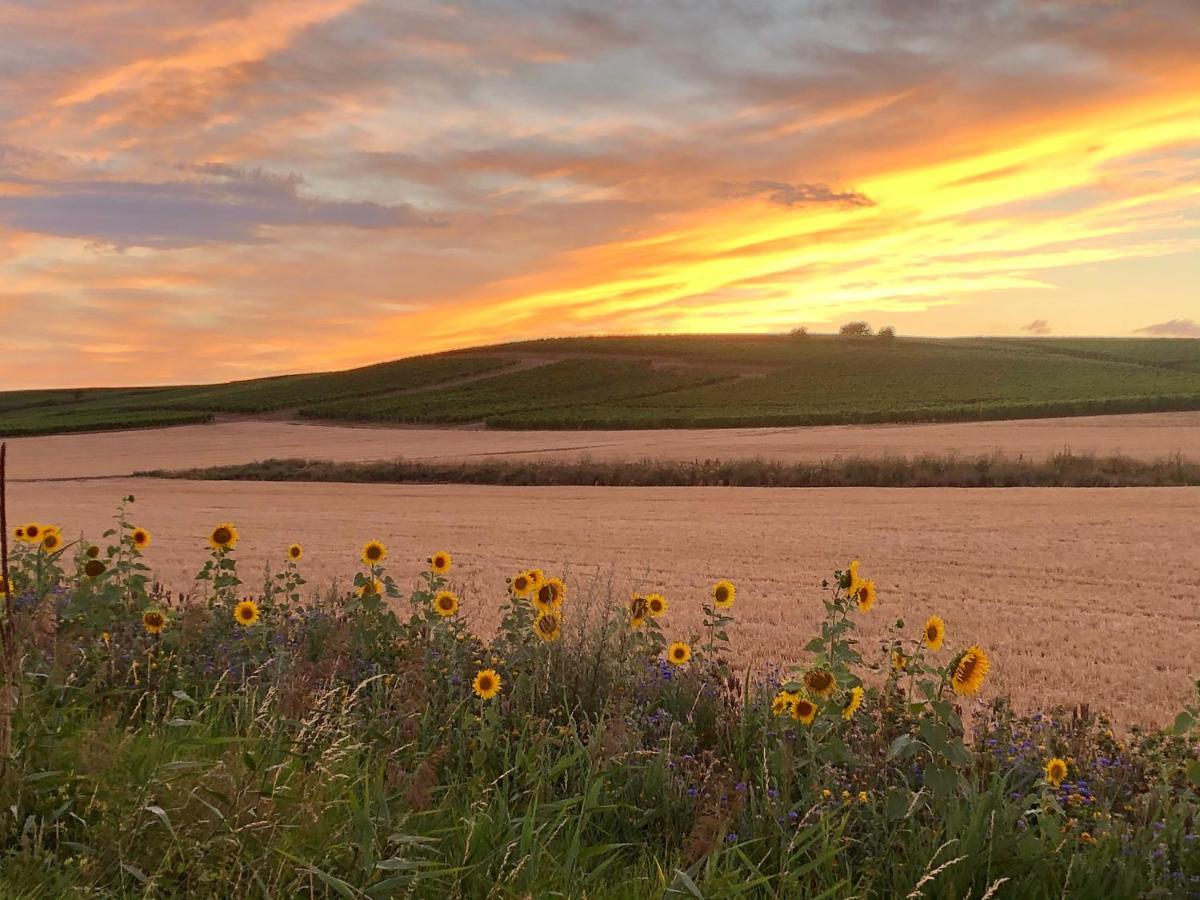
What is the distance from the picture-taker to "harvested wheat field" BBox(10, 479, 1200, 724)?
31.1 ft

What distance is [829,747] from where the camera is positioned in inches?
168

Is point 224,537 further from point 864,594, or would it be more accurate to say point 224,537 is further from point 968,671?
point 968,671

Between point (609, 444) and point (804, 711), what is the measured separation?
4371cm

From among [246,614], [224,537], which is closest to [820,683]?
[246,614]

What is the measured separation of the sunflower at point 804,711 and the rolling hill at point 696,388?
5636 cm

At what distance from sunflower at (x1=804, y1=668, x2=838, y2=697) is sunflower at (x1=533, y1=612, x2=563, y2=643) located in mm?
1801

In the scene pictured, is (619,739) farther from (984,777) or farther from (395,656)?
(395,656)

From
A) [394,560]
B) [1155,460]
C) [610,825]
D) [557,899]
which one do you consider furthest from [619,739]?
[1155,460]

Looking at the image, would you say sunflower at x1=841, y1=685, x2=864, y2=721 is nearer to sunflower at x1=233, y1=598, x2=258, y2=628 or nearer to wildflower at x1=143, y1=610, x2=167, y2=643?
sunflower at x1=233, y1=598, x2=258, y2=628

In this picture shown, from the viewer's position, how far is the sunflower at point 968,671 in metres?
4.18

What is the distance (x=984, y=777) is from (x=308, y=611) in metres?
5.23

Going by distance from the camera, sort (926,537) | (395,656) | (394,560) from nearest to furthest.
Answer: (395,656) < (394,560) < (926,537)

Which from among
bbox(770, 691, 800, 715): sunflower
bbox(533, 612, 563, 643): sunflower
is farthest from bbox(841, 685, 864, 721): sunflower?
bbox(533, 612, 563, 643): sunflower

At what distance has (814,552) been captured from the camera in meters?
16.0
